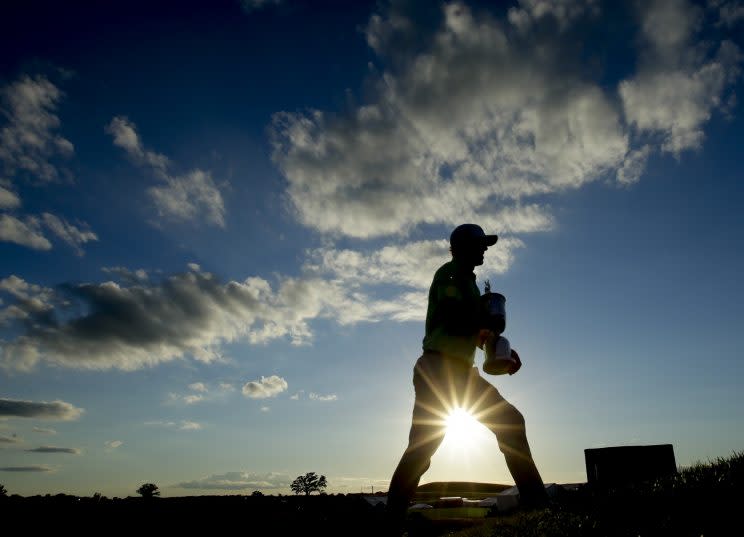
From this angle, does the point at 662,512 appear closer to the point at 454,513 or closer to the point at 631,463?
the point at 631,463

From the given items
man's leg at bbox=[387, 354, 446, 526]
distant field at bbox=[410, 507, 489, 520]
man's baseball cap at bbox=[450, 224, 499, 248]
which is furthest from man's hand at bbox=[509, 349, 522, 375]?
distant field at bbox=[410, 507, 489, 520]

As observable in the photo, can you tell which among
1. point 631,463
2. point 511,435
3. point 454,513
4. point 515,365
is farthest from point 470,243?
point 454,513

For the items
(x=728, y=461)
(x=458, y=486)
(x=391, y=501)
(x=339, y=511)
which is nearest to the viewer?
(x=391, y=501)

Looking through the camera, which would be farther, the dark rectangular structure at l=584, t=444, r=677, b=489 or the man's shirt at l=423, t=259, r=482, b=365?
the dark rectangular structure at l=584, t=444, r=677, b=489

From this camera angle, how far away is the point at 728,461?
16.4 feet

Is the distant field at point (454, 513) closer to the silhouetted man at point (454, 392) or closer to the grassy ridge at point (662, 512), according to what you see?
the grassy ridge at point (662, 512)

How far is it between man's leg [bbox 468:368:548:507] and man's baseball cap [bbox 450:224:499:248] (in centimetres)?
145

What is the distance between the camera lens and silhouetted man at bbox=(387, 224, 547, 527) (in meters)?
4.44

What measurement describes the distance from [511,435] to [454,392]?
2.35 feet

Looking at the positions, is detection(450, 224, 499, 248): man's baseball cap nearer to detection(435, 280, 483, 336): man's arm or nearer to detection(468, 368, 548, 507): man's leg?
detection(435, 280, 483, 336): man's arm

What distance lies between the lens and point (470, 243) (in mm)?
5285

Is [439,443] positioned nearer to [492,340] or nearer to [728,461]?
[492,340]

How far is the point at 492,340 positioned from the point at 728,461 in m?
2.75

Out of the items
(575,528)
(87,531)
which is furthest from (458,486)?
(575,528)
